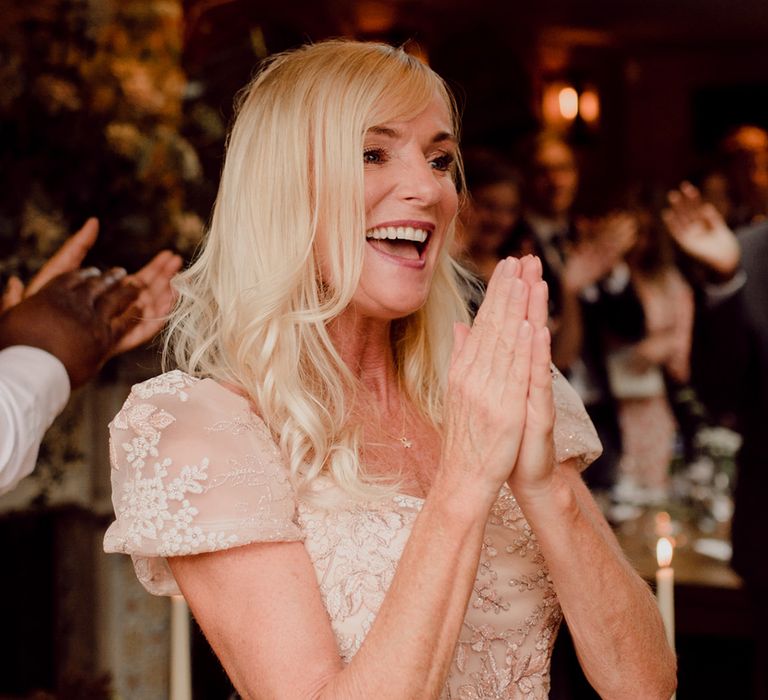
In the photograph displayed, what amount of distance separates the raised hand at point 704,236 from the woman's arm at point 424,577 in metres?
1.58

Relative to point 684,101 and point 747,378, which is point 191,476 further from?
point 684,101

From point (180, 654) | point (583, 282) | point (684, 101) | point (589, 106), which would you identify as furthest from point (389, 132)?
point (684, 101)

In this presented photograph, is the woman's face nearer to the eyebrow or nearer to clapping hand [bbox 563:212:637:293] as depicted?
the eyebrow

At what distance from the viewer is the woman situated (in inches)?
46.5

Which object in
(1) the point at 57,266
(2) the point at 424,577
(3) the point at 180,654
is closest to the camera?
(2) the point at 424,577

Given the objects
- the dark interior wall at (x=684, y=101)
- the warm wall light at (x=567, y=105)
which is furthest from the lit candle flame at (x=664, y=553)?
the dark interior wall at (x=684, y=101)

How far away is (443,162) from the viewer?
158 centimetres

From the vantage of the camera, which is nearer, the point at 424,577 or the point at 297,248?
the point at 424,577

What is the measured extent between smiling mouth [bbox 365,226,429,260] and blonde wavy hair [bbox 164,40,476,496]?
0.04 meters

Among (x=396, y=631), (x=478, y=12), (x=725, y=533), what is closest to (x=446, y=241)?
(x=396, y=631)

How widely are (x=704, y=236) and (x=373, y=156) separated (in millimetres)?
1435

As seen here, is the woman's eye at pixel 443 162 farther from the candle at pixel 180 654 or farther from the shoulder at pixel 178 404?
the candle at pixel 180 654

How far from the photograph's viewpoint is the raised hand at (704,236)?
8.73 feet

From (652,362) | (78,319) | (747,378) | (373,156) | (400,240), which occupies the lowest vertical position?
(652,362)
